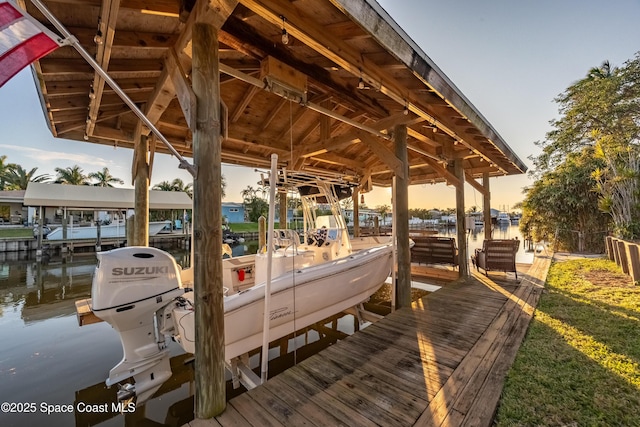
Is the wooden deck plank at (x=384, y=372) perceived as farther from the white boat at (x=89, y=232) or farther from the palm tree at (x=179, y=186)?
the palm tree at (x=179, y=186)

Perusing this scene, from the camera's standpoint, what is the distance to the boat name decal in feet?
7.12

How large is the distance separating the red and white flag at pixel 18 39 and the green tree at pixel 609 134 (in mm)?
9992

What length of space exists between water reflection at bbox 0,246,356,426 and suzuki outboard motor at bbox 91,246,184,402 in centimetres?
43

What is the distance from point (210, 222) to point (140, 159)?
2.70 m

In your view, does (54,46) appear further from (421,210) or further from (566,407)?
(421,210)

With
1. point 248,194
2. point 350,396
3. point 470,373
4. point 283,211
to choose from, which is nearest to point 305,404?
point 350,396

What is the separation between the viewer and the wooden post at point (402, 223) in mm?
3861

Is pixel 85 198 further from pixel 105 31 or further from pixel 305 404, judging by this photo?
pixel 305 404

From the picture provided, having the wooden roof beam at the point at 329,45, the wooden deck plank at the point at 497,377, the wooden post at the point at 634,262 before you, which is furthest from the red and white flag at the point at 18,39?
the wooden post at the point at 634,262

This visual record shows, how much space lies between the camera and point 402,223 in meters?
3.90

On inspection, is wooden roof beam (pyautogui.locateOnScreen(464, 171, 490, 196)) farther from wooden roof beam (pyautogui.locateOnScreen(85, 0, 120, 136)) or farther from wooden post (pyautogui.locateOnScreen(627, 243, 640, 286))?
wooden roof beam (pyautogui.locateOnScreen(85, 0, 120, 136))

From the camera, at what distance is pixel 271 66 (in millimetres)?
2619

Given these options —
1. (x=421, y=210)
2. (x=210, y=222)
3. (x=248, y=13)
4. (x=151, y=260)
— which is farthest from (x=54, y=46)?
(x=421, y=210)

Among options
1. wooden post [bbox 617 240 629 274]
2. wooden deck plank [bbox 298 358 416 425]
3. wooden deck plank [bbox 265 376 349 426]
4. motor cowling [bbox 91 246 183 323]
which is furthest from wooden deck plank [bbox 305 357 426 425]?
wooden post [bbox 617 240 629 274]
